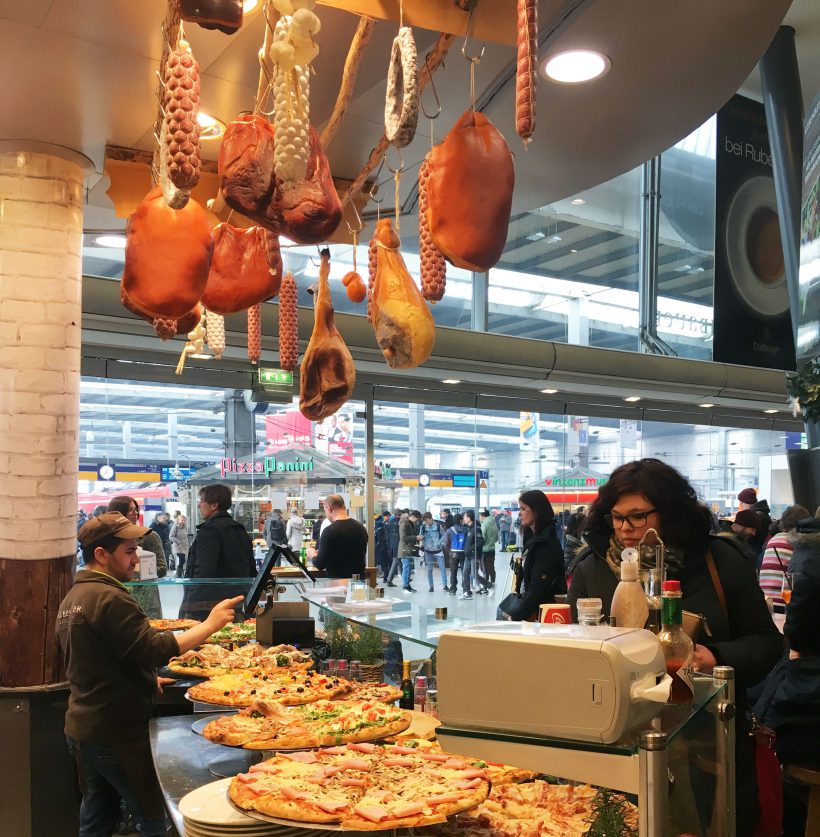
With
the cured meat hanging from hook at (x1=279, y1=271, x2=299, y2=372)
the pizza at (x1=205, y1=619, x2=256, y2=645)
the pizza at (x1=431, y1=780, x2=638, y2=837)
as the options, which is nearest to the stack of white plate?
the pizza at (x1=431, y1=780, x2=638, y2=837)

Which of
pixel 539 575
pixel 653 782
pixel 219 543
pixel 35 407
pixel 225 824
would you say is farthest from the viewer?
pixel 219 543

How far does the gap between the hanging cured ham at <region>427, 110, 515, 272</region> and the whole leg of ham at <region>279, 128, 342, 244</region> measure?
242mm

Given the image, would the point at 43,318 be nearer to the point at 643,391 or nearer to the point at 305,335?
the point at 305,335

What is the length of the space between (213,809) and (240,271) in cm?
164

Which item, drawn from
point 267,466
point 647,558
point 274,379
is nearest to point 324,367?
point 647,558

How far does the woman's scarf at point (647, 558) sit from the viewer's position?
2.25 meters

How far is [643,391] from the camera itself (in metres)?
11.1

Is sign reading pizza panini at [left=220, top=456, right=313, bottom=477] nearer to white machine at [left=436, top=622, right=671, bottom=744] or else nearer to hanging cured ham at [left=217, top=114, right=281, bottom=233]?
hanging cured ham at [left=217, top=114, right=281, bottom=233]

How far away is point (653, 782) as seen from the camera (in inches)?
51.9

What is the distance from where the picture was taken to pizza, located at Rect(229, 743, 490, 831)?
1.84 meters

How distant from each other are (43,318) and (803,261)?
4.91 metres

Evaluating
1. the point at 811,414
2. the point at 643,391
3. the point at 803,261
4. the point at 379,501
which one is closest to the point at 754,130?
the point at 803,261

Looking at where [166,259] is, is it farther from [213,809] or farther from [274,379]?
[274,379]

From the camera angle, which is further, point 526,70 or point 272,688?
point 272,688
